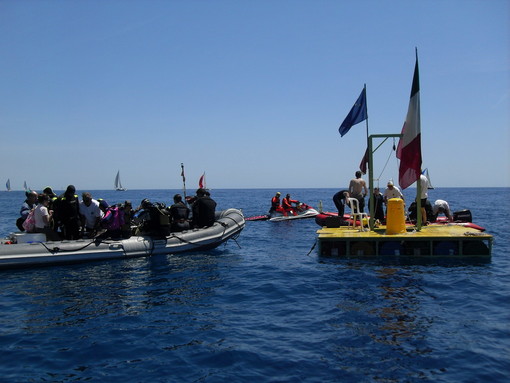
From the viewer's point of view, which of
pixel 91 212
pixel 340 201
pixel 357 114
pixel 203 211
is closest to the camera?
pixel 91 212

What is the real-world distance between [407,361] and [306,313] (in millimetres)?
2456

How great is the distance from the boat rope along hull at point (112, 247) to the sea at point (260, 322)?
39 centimetres

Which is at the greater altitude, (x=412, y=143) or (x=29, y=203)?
(x=412, y=143)

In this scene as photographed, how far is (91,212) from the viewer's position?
46.2 ft

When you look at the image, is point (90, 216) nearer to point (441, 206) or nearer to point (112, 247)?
point (112, 247)

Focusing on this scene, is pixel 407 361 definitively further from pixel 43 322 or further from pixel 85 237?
pixel 85 237

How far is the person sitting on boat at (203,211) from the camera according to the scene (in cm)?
1595

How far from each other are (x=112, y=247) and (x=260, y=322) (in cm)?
738

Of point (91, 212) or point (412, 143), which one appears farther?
point (91, 212)

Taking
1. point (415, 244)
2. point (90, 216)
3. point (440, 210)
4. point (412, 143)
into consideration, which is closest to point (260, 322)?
point (415, 244)

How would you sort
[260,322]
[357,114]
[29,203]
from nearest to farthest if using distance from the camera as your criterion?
1. [260,322]
2. [29,203]
3. [357,114]

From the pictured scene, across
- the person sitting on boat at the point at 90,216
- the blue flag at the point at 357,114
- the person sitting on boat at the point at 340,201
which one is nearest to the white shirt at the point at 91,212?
the person sitting on boat at the point at 90,216

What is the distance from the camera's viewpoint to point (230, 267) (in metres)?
13.3

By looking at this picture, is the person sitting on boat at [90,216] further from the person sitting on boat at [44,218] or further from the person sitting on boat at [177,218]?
the person sitting on boat at [177,218]
